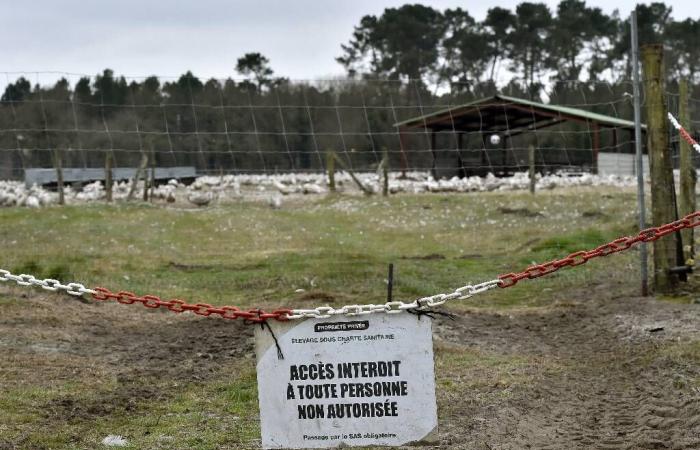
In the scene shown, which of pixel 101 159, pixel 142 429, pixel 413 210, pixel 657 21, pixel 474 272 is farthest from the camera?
pixel 657 21

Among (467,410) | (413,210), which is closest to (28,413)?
(467,410)

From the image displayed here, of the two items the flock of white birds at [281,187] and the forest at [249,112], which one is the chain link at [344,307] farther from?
the flock of white birds at [281,187]

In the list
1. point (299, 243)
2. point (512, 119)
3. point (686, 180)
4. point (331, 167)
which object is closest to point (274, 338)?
point (686, 180)

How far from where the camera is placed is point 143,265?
16.0 meters

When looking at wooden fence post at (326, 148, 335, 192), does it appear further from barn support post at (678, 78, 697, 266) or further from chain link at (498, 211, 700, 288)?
chain link at (498, 211, 700, 288)

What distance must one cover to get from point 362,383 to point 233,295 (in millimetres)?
8570

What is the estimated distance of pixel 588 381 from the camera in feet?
26.0

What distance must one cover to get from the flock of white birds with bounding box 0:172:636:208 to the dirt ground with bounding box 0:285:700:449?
2008 centimetres

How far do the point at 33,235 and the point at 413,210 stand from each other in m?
9.73

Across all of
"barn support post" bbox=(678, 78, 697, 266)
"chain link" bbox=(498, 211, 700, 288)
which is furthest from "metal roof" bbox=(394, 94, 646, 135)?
"chain link" bbox=(498, 211, 700, 288)

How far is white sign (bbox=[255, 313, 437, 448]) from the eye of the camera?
16.2ft

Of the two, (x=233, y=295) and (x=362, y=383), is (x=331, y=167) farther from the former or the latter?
(x=362, y=383)

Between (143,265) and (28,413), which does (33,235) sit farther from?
(28,413)

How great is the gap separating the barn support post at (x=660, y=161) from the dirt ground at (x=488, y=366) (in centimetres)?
54
